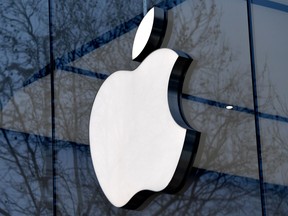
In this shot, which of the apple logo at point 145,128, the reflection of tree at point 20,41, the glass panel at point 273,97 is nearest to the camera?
the apple logo at point 145,128

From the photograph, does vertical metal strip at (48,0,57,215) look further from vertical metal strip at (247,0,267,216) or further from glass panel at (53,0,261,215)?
vertical metal strip at (247,0,267,216)

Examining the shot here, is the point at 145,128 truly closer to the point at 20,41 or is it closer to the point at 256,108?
the point at 256,108

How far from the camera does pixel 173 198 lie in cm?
347

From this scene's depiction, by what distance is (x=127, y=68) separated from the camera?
400 cm

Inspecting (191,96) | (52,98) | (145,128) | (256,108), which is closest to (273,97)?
(256,108)

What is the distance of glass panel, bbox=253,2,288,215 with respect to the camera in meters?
3.26

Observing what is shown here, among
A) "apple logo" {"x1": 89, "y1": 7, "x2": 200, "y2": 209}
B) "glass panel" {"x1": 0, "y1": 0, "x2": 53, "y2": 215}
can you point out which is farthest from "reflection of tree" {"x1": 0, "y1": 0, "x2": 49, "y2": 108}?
"apple logo" {"x1": 89, "y1": 7, "x2": 200, "y2": 209}

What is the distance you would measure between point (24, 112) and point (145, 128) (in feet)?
3.35

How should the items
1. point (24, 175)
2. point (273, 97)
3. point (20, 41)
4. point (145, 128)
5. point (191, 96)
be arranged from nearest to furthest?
point (145, 128)
point (273, 97)
point (191, 96)
point (24, 175)
point (20, 41)

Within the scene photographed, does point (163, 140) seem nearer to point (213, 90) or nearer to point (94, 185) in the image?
point (213, 90)

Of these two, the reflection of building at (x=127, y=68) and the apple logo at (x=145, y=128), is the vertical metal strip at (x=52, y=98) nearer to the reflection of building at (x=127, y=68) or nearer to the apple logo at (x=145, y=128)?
the reflection of building at (x=127, y=68)

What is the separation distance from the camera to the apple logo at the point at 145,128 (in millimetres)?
2965

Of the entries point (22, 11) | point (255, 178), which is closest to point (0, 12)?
point (22, 11)

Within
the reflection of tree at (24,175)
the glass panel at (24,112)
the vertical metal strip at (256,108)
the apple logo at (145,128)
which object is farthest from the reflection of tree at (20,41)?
the vertical metal strip at (256,108)
